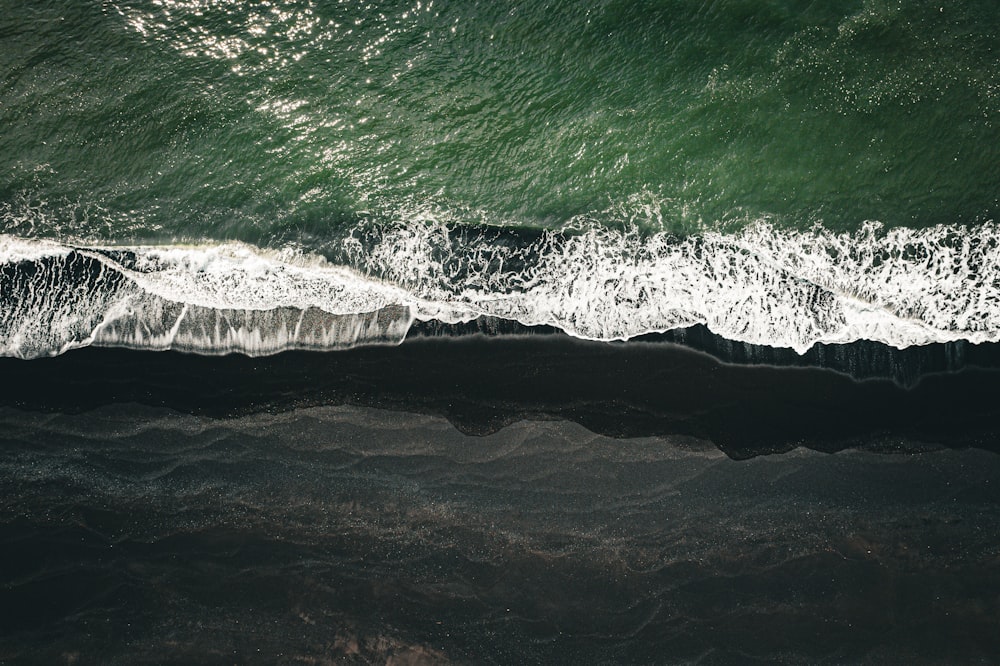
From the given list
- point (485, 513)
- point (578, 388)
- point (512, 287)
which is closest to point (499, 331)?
point (512, 287)

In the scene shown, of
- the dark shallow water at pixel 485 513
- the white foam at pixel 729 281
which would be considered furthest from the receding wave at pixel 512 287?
the dark shallow water at pixel 485 513

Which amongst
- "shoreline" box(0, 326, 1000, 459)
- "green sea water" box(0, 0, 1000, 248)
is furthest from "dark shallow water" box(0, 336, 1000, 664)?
"green sea water" box(0, 0, 1000, 248)

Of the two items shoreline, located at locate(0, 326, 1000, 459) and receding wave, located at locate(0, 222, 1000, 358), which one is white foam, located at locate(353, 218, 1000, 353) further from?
shoreline, located at locate(0, 326, 1000, 459)

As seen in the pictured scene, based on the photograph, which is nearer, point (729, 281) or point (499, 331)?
point (729, 281)

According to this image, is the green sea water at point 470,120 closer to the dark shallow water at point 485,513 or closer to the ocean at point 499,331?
the ocean at point 499,331

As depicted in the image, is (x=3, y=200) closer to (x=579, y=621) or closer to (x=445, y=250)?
(x=445, y=250)

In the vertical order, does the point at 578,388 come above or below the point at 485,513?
above

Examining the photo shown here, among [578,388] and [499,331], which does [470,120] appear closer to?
[499,331]
